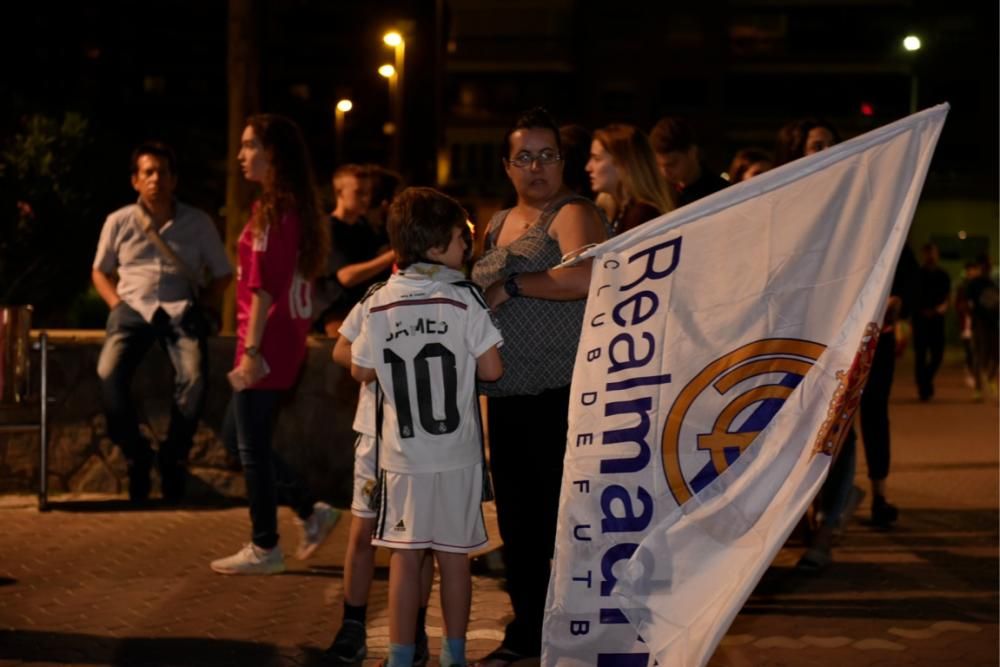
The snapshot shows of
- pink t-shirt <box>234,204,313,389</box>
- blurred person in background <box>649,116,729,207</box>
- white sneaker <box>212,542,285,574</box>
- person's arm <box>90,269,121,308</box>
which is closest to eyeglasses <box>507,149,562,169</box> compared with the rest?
pink t-shirt <box>234,204,313,389</box>

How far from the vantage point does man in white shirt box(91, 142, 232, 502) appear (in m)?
8.87

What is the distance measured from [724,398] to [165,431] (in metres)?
5.53

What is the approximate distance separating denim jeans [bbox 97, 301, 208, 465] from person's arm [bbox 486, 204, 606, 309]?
3.69 m

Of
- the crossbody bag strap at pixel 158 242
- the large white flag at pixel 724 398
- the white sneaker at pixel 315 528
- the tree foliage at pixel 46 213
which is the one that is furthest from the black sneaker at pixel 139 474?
the large white flag at pixel 724 398

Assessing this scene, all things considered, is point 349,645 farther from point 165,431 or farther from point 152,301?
point 165,431

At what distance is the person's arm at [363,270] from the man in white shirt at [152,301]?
1.13m

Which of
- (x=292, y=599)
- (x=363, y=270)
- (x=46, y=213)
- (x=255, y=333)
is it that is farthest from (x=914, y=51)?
(x=292, y=599)

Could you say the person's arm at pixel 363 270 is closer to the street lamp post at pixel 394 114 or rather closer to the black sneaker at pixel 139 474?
the black sneaker at pixel 139 474

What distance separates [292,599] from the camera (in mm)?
6820

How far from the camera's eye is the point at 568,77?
2623 inches

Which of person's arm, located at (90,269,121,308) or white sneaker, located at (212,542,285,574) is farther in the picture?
person's arm, located at (90,269,121,308)

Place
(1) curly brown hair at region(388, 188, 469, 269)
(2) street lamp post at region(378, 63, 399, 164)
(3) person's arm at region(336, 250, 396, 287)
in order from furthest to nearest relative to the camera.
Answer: (2) street lamp post at region(378, 63, 399, 164), (3) person's arm at region(336, 250, 396, 287), (1) curly brown hair at region(388, 188, 469, 269)

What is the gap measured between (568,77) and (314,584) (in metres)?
60.8

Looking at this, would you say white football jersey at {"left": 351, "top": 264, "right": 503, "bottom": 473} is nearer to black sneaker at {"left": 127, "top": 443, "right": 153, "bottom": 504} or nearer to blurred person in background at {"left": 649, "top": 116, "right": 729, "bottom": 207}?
blurred person in background at {"left": 649, "top": 116, "right": 729, "bottom": 207}
